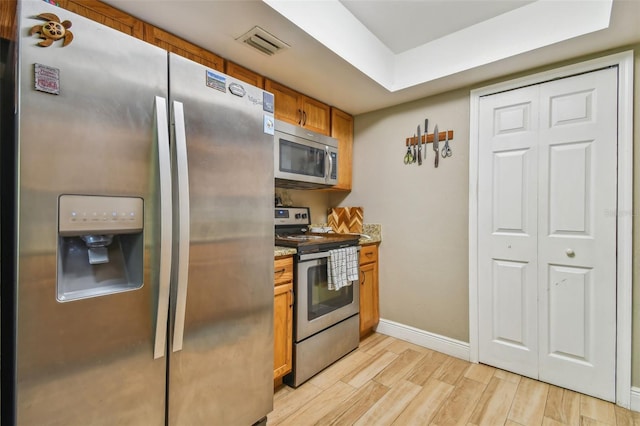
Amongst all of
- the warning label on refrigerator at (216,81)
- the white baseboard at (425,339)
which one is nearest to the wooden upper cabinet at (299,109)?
the warning label on refrigerator at (216,81)

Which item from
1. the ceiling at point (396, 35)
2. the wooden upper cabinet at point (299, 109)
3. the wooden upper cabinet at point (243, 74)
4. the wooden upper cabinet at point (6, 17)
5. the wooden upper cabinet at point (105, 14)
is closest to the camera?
the wooden upper cabinet at point (6, 17)

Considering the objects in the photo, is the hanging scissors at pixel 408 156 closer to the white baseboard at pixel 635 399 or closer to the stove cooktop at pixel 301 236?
the stove cooktop at pixel 301 236

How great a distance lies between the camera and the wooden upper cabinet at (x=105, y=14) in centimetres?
136

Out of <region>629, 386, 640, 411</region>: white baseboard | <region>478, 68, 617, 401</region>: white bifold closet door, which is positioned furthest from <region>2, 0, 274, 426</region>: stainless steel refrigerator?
<region>629, 386, 640, 411</region>: white baseboard

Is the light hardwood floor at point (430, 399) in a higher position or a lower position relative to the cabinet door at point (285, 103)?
lower

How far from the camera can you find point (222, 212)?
1252 millimetres

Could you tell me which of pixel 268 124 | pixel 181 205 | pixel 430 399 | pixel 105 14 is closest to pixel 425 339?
pixel 430 399

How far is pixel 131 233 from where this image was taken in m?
1.02

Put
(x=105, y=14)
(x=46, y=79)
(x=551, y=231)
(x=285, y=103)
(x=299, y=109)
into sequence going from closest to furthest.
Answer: (x=46, y=79)
(x=105, y=14)
(x=551, y=231)
(x=285, y=103)
(x=299, y=109)

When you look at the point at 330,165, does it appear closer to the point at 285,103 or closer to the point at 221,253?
the point at 285,103

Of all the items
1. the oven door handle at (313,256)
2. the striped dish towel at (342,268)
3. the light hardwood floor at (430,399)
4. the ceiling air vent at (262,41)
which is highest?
the ceiling air vent at (262,41)

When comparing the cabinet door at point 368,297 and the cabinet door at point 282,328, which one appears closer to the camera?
the cabinet door at point 282,328

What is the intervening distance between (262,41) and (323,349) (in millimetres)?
2048

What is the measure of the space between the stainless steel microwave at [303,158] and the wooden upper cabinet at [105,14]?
939 millimetres
